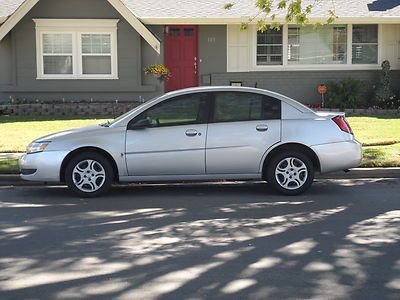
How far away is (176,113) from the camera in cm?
907

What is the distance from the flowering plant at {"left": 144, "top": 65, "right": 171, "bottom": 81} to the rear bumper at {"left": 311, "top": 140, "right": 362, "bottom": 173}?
37.2 ft

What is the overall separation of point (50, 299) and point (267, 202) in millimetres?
4466

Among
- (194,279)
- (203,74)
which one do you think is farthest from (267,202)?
(203,74)

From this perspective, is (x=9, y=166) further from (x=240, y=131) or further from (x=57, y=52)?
(x=57, y=52)

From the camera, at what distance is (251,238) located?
6602 mm

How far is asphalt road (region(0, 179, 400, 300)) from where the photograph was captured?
5012 millimetres

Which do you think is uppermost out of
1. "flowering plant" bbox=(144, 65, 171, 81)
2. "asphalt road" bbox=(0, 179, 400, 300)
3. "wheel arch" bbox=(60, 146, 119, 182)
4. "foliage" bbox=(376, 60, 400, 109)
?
"flowering plant" bbox=(144, 65, 171, 81)

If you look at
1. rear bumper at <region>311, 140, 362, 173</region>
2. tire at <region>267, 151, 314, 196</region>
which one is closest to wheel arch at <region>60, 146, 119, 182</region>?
tire at <region>267, 151, 314, 196</region>

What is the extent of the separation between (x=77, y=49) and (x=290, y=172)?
41.6 feet

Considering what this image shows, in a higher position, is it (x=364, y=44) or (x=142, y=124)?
(x=364, y=44)

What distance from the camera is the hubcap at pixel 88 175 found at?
29.3ft

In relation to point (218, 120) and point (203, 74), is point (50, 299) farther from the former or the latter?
point (203, 74)

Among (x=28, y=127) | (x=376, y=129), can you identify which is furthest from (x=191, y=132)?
(x=28, y=127)

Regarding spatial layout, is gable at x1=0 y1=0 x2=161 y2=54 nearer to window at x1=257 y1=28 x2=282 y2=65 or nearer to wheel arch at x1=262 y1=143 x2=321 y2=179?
window at x1=257 y1=28 x2=282 y2=65
